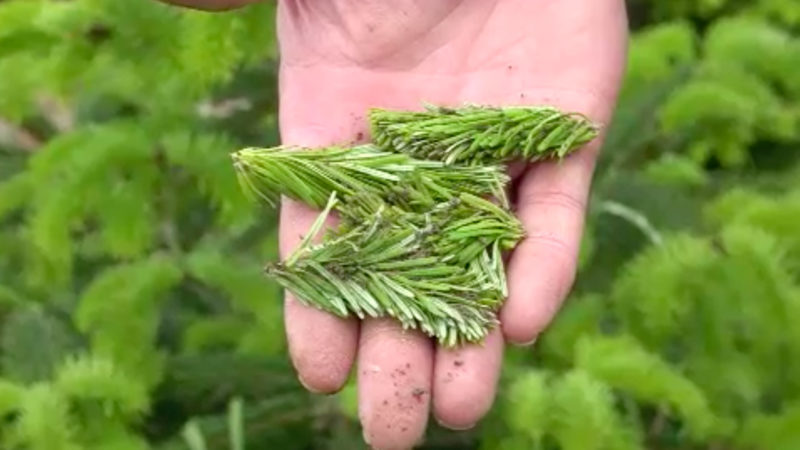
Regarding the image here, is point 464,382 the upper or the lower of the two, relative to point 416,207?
lower

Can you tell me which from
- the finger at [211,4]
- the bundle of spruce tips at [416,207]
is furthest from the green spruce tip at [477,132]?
the finger at [211,4]

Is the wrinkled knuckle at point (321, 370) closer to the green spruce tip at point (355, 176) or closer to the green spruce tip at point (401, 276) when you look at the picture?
the green spruce tip at point (401, 276)

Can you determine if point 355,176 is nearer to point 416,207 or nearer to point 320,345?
point 416,207

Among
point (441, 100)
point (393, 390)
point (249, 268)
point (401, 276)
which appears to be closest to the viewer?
point (393, 390)

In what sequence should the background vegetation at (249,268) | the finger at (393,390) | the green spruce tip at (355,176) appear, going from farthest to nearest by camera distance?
the background vegetation at (249,268) < the green spruce tip at (355,176) < the finger at (393,390)

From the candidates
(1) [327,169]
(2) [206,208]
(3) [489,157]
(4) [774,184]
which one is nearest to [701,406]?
(3) [489,157]

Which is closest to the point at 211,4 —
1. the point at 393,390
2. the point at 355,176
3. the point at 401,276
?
the point at 355,176
